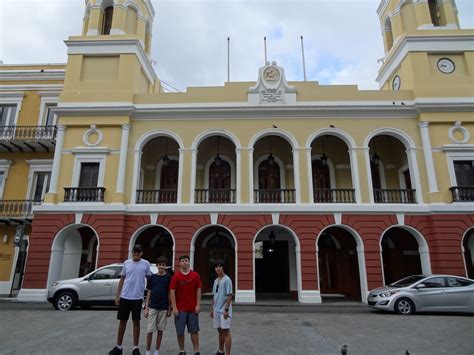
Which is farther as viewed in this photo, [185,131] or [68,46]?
[68,46]

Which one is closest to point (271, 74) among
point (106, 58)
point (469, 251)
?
point (106, 58)

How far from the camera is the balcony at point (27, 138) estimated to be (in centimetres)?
1667

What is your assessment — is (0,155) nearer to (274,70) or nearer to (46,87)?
(46,87)

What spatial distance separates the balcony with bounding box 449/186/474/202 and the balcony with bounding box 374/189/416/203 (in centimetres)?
149

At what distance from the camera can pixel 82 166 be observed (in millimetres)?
14898

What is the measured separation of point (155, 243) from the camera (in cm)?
1652

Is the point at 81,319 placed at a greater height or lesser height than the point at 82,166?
lesser

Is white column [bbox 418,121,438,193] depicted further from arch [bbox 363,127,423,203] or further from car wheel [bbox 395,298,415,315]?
car wheel [bbox 395,298,415,315]

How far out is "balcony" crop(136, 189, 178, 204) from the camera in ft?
48.6

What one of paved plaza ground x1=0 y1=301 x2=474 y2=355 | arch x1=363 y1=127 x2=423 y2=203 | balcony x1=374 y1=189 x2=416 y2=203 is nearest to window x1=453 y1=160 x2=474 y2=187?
arch x1=363 y1=127 x2=423 y2=203

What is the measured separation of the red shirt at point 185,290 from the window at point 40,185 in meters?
14.8

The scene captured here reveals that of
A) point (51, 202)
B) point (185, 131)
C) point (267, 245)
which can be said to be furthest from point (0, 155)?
point (267, 245)

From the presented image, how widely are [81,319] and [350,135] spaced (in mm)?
12647

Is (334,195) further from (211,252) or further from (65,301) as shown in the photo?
(65,301)
